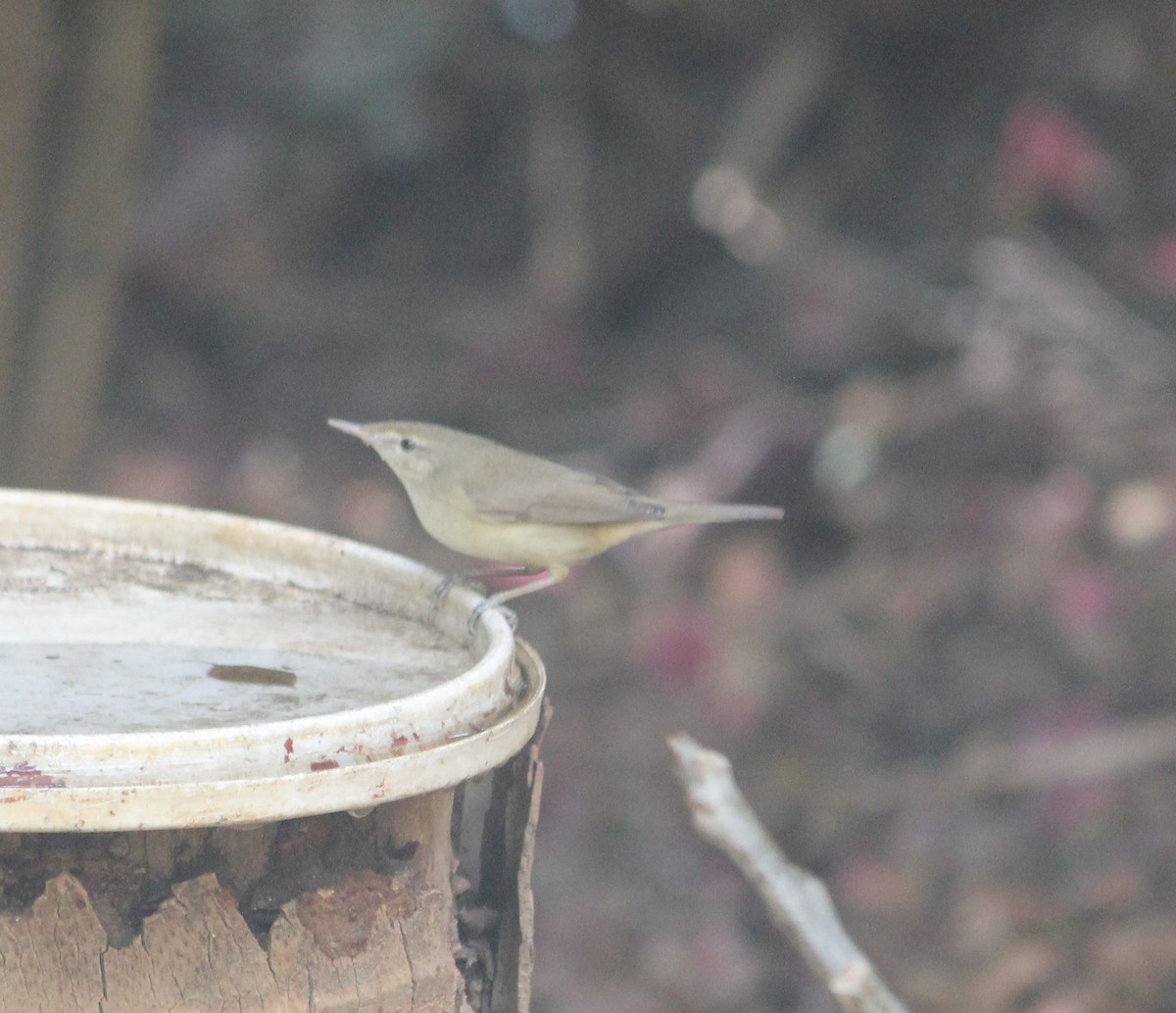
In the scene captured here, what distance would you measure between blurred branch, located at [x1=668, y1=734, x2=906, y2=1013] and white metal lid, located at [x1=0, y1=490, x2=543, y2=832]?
34 cm

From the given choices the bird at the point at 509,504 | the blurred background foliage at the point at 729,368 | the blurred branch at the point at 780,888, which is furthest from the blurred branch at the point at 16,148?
the blurred branch at the point at 780,888

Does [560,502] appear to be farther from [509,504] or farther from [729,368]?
[729,368]

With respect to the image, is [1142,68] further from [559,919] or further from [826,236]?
[559,919]

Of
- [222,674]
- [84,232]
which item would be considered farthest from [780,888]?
[84,232]

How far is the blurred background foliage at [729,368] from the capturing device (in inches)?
194

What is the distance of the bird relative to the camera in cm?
346

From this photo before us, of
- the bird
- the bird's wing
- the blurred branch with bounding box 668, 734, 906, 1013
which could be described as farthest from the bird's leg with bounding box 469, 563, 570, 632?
the blurred branch with bounding box 668, 734, 906, 1013

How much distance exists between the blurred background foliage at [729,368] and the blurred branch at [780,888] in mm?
2530

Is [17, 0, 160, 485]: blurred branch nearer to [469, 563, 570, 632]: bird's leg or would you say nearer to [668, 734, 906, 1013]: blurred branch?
[469, 563, 570, 632]: bird's leg

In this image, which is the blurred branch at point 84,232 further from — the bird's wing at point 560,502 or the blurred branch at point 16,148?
the bird's wing at point 560,502


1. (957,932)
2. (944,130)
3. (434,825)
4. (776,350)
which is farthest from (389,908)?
(944,130)

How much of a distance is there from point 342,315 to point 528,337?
97 centimetres

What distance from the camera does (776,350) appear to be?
713cm

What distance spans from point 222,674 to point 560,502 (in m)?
1.37
